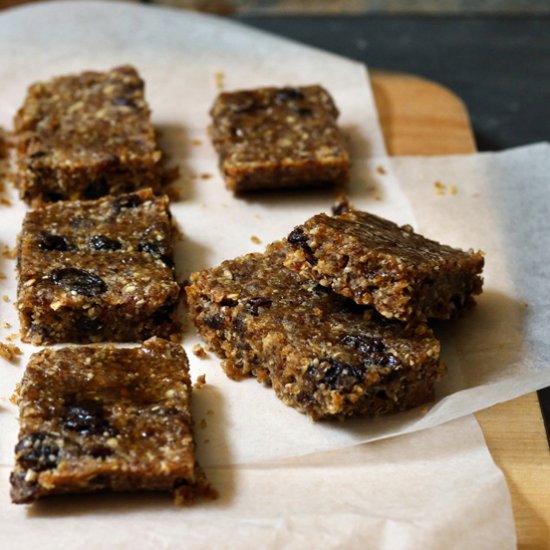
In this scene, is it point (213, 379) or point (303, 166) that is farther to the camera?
point (303, 166)

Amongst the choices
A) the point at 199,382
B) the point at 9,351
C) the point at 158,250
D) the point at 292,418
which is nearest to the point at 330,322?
the point at 292,418

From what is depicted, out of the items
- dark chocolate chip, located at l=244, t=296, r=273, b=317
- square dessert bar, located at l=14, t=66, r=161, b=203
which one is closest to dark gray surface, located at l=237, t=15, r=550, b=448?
square dessert bar, located at l=14, t=66, r=161, b=203

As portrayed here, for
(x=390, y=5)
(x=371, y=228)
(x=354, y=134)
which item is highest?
(x=371, y=228)

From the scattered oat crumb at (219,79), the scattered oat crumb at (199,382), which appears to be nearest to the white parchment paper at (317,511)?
the scattered oat crumb at (199,382)

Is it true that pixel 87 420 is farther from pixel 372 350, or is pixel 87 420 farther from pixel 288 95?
pixel 288 95

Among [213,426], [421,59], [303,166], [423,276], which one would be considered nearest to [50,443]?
[213,426]

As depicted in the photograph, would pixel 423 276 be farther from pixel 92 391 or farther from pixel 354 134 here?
pixel 354 134
